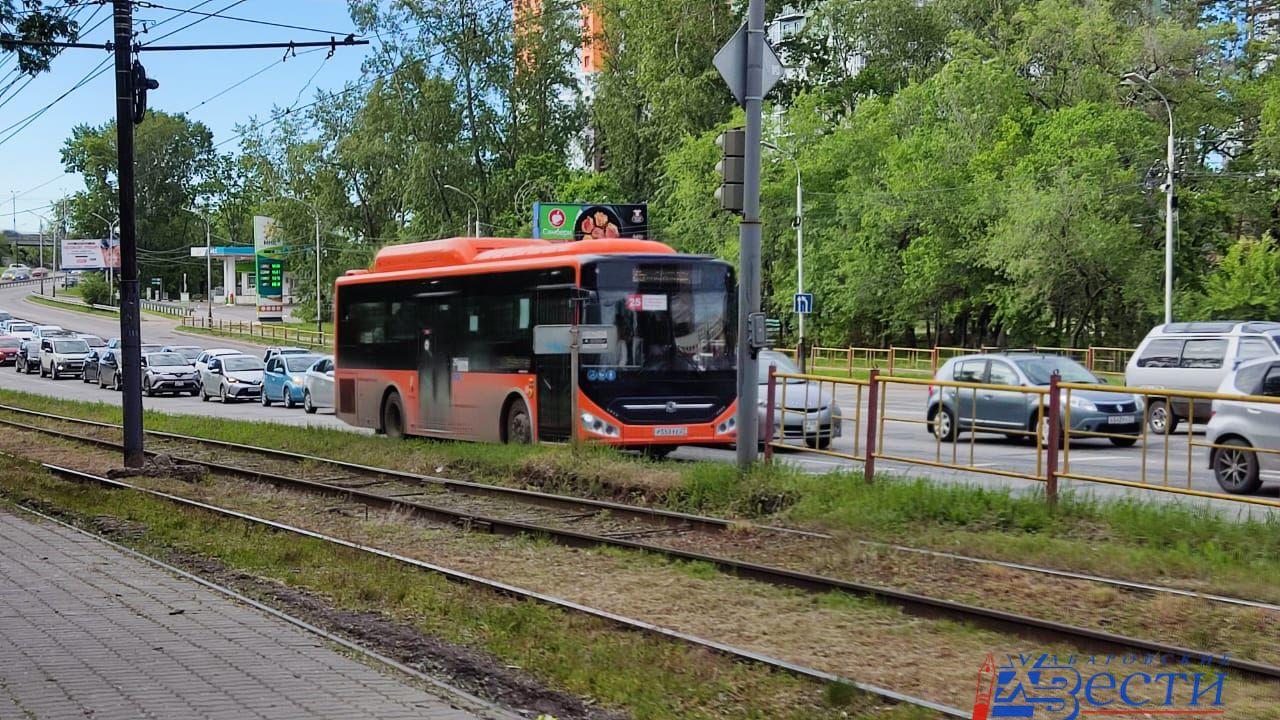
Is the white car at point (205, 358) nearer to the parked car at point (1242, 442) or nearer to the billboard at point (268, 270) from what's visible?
the parked car at point (1242, 442)

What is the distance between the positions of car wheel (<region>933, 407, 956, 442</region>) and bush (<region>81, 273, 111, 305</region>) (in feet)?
377

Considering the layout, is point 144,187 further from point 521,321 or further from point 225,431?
point 521,321

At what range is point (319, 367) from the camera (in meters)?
35.5

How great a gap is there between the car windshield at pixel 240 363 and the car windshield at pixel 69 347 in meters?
18.2

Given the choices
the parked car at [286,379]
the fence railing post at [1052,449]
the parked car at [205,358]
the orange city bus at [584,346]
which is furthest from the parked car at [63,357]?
the fence railing post at [1052,449]

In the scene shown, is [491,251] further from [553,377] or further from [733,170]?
[733,170]

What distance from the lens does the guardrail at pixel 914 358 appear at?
1689 inches

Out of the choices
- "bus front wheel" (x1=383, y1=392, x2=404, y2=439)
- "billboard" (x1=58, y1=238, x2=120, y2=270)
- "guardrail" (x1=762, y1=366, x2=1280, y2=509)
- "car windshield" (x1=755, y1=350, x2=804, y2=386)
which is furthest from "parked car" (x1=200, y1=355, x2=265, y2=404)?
"billboard" (x1=58, y1=238, x2=120, y2=270)


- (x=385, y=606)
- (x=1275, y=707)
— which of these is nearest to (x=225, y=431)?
(x=385, y=606)

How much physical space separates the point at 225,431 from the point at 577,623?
18921 mm

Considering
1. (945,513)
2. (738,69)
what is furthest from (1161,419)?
(738,69)

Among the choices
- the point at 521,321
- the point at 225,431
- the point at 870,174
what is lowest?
the point at 225,431

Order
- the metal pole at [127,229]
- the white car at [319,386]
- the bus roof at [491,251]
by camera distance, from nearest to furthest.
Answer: the metal pole at [127,229] < the bus roof at [491,251] < the white car at [319,386]

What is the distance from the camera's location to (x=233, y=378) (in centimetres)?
4047
